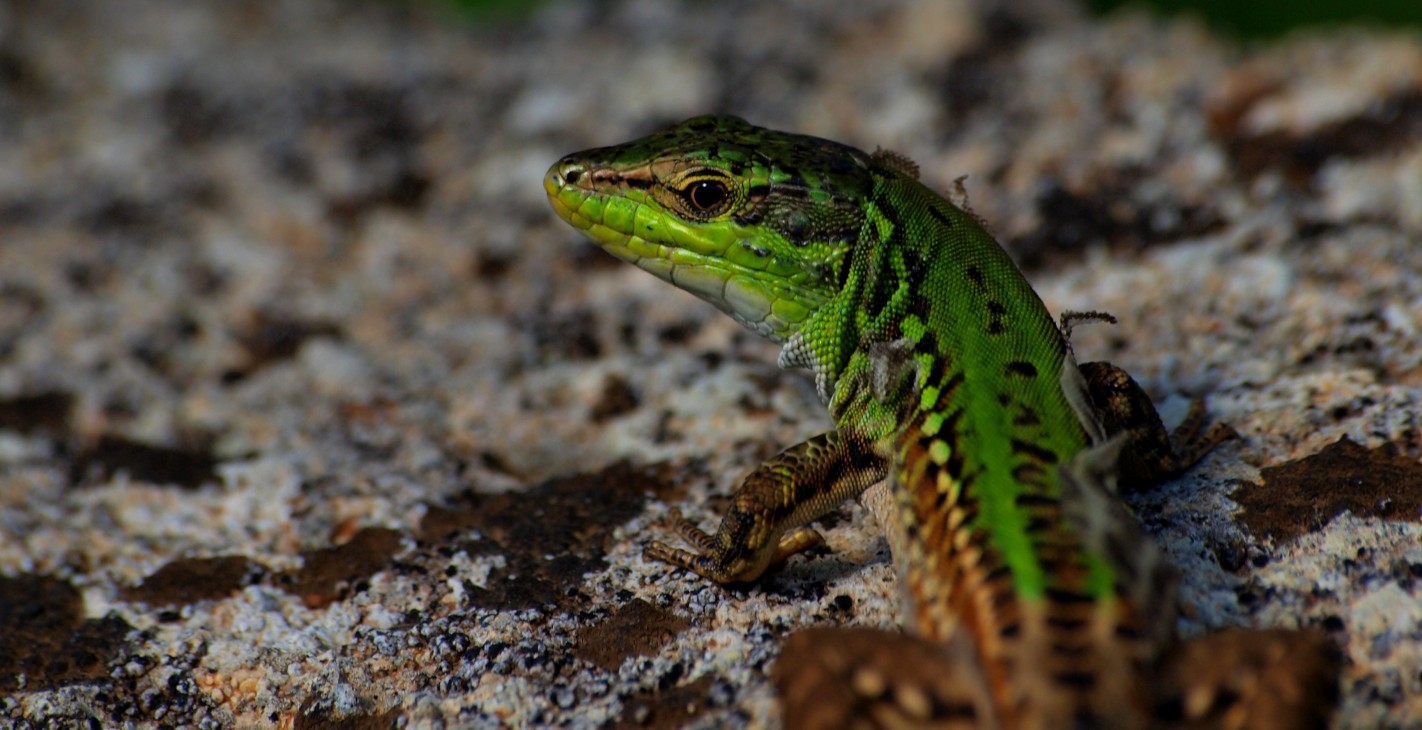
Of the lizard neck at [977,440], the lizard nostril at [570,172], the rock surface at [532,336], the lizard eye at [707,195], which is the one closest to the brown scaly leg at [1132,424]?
the rock surface at [532,336]

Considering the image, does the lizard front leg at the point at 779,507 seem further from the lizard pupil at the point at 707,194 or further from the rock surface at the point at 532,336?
the lizard pupil at the point at 707,194

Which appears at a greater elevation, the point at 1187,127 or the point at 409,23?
the point at 1187,127

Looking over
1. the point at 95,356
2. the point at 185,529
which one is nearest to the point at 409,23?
the point at 95,356

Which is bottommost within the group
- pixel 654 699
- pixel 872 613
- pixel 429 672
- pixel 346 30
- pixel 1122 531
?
pixel 429 672

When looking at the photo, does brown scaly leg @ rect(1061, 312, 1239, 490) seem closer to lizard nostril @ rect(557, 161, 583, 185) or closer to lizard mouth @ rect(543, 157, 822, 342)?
lizard mouth @ rect(543, 157, 822, 342)

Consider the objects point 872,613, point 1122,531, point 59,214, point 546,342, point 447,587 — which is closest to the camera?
point 1122,531

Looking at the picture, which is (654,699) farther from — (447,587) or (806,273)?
(806,273)

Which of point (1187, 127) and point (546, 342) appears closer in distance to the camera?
point (546, 342)

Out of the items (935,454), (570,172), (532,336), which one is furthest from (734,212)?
(532,336)
